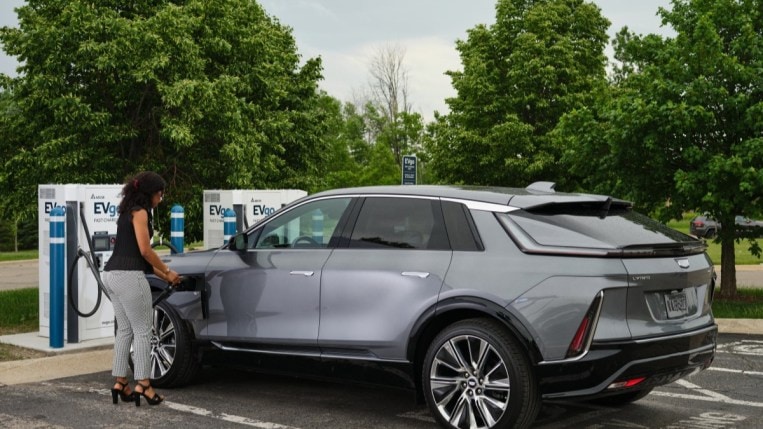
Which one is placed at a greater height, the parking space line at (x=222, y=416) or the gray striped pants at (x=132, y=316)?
the gray striped pants at (x=132, y=316)

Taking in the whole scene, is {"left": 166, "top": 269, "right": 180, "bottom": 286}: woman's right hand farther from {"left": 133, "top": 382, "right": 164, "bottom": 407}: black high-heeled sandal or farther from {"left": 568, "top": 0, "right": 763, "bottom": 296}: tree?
{"left": 568, "top": 0, "right": 763, "bottom": 296}: tree

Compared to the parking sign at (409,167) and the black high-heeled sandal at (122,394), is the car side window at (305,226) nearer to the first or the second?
the black high-heeled sandal at (122,394)

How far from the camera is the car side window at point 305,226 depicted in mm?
6590

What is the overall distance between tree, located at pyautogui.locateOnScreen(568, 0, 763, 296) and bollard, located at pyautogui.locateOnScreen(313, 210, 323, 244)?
8322 mm

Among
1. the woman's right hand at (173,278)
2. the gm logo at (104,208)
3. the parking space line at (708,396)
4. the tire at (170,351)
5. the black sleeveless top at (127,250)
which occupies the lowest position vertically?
the parking space line at (708,396)

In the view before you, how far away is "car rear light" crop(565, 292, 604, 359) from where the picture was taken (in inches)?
204

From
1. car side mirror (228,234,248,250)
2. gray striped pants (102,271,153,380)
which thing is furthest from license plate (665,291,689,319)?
gray striped pants (102,271,153,380)

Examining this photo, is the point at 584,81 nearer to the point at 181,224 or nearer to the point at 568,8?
the point at 568,8

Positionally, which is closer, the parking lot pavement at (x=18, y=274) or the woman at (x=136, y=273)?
the woman at (x=136, y=273)

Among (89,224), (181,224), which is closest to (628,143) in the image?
(181,224)

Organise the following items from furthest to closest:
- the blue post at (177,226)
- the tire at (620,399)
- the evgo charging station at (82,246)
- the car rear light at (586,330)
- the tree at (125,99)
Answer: the tree at (125,99)
the blue post at (177,226)
the evgo charging station at (82,246)
the tire at (620,399)
the car rear light at (586,330)

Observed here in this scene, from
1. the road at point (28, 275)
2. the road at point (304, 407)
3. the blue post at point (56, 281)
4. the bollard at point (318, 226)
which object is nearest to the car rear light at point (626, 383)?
the road at point (304, 407)

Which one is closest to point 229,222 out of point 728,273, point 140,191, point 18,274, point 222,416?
point 140,191

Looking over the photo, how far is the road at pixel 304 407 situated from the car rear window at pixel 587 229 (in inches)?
49.5
